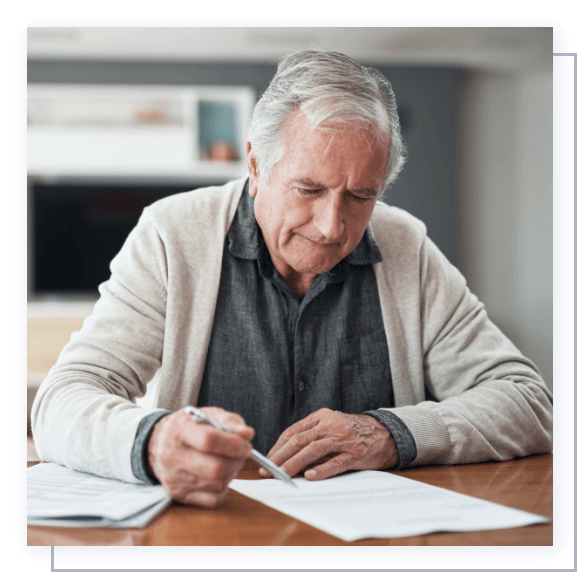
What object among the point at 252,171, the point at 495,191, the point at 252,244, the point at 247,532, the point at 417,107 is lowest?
the point at 247,532

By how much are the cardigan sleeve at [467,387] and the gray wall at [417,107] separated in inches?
141

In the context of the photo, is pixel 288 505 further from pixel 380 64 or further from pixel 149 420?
pixel 380 64

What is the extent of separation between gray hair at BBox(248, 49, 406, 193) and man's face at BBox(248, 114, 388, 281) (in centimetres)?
2

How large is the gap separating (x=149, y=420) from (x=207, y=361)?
379 millimetres

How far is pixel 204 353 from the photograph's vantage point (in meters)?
1.06

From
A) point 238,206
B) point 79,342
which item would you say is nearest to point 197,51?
point 238,206

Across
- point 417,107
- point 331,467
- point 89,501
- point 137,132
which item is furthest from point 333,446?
point 417,107

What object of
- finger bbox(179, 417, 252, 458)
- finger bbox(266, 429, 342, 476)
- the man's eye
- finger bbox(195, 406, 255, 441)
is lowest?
finger bbox(266, 429, 342, 476)

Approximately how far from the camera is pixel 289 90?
3.17 feet

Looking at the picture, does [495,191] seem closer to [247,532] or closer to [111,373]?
[111,373]

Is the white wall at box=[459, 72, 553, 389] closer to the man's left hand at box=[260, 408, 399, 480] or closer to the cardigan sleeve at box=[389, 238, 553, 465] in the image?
the cardigan sleeve at box=[389, 238, 553, 465]

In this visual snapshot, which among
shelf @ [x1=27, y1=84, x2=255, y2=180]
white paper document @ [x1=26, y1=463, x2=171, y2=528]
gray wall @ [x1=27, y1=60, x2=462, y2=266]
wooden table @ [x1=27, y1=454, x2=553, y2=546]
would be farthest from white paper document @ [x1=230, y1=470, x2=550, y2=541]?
gray wall @ [x1=27, y1=60, x2=462, y2=266]

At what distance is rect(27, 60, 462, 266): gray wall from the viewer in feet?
14.9

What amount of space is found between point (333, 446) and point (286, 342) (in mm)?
336
